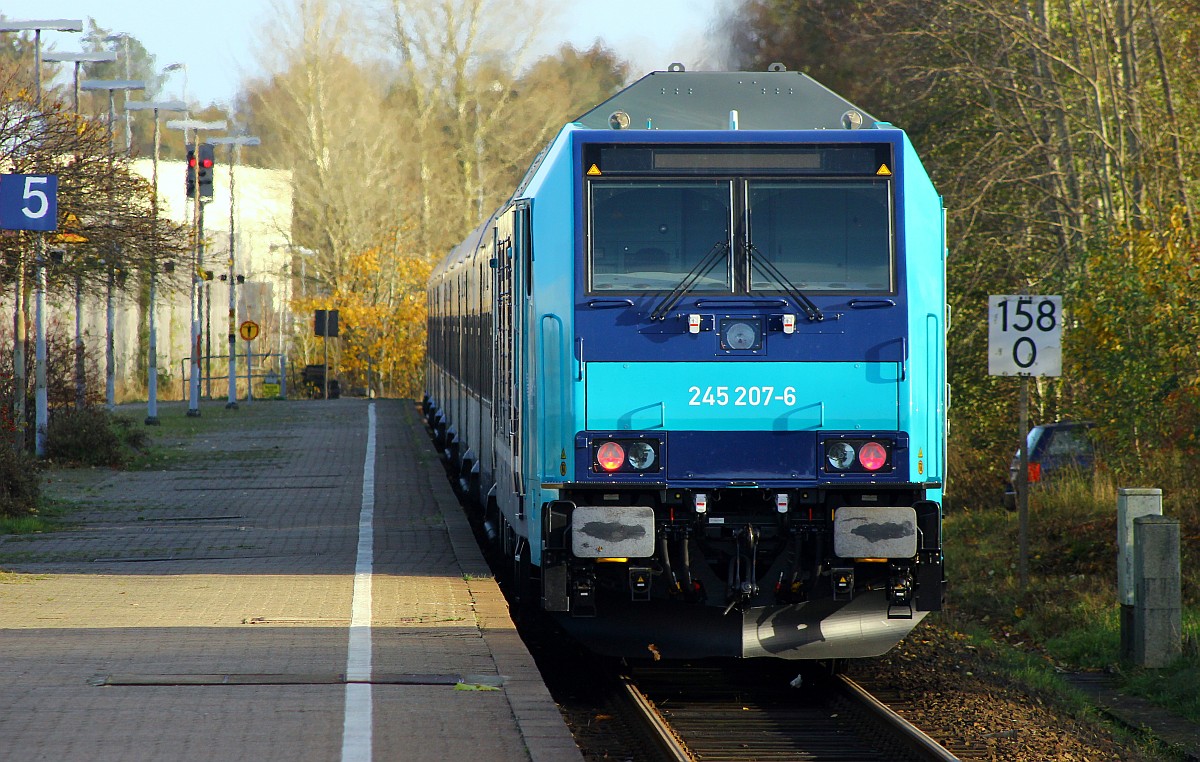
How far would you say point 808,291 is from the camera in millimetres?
9133

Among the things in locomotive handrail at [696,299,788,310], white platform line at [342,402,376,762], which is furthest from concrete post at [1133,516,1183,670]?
white platform line at [342,402,376,762]

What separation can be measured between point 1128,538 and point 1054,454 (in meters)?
9.11

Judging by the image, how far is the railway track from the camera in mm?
7855

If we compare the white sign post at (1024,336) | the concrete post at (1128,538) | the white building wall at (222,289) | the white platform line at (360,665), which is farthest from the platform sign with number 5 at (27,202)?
the white building wall at (222,289)

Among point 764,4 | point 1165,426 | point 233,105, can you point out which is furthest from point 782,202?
point 233,105

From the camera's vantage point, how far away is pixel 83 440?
24.9m

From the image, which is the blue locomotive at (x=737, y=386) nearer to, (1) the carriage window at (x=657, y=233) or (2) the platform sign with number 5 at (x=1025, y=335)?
(1) the carriage window at (x=657, y=233)

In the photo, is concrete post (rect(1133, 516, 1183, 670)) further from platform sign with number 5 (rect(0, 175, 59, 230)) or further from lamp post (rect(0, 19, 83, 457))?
lamp post (rect(0, 19, 83, 457))

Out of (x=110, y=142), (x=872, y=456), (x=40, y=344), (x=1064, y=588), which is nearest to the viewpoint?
(x=872, y=456)

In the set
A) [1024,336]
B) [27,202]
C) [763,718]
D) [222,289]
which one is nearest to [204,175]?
[27,202]

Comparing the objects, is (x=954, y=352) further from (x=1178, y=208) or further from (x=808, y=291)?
(x=808, y=291)

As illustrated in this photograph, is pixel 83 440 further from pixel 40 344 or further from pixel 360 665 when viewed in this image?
pixel 360 665

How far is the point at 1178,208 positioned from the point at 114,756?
13850mm

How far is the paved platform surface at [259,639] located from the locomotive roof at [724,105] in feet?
10.7
